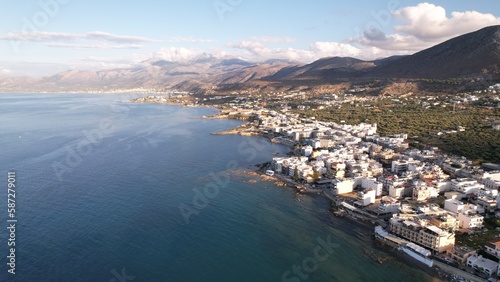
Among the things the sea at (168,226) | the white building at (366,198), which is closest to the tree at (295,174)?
the sea at (168,226)

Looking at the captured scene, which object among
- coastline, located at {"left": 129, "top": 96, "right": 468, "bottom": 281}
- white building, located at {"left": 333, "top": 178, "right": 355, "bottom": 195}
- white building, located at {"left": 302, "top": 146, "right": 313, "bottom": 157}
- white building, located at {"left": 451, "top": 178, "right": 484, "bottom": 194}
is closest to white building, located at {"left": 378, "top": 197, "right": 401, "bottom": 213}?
coastline, located at {"left": 129, "top": 96, "right": 468, "bottom": 281}

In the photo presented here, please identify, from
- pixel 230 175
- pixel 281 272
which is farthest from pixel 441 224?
pixel 230 175

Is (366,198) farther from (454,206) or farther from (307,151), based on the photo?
(307,151)

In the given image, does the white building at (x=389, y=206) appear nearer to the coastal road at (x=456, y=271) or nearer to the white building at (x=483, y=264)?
the coastal road at (x=456, y=271)

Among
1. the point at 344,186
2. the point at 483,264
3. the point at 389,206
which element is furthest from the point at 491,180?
the point at 483,264

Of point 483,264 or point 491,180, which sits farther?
point 491,180

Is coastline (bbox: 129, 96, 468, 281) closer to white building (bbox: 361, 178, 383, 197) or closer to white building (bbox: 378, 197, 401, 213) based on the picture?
white building (bbox: 378, 197, 401, 213)
